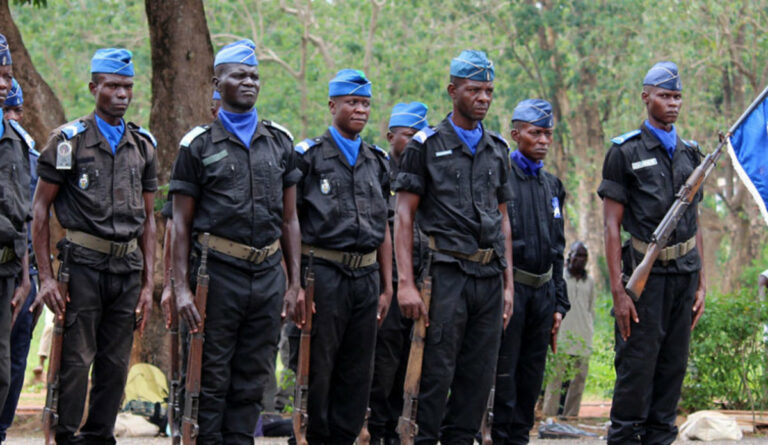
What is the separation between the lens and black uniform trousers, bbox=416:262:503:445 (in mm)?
6961

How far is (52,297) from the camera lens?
22.6ft

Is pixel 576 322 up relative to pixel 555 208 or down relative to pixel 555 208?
down

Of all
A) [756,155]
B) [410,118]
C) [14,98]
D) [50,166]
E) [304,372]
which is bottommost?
[304,372]

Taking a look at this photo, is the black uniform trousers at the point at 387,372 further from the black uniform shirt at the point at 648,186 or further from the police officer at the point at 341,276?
the black uniform shirt at the point at 648,186

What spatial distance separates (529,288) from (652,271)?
3.99ft

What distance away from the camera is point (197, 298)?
6.33 meters

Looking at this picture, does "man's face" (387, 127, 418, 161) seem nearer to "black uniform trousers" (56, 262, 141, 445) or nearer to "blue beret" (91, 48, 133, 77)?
"blue beret" (91, 48, 133, 77)

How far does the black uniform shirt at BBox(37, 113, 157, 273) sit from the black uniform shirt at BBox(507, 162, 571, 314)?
266 centimetres

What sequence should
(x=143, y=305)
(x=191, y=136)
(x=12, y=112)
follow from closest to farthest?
(x=191, y=136) → (x=143, y=305) → (x=12, y=112)

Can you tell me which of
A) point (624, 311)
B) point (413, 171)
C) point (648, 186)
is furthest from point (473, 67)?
point (624, 311)

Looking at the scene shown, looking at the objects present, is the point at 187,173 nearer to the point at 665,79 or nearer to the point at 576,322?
the point at 665,79

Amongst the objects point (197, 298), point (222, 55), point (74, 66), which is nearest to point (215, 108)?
point (222, 55)

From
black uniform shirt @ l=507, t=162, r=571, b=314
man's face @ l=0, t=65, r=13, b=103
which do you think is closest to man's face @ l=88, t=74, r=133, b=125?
man's face @ l=0, t=65, r=13, b=103

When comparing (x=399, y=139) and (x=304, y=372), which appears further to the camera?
(x=399, y=139)
